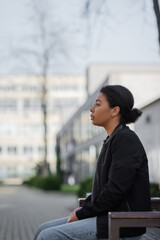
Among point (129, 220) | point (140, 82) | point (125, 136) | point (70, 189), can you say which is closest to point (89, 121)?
point (70, 189)

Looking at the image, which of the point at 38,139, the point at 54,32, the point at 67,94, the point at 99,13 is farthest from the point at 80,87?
the point at 99,13

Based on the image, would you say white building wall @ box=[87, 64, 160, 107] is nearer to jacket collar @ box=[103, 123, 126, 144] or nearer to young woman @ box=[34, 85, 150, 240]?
jacket collar @ box=[103, 123, 126, 144]

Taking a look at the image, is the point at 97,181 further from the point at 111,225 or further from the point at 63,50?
the point at 63,50

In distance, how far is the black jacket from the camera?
234cm

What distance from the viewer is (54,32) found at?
27.9 m

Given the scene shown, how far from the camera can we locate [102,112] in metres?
2.67

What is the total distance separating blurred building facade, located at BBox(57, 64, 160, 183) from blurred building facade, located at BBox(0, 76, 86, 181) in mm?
22330

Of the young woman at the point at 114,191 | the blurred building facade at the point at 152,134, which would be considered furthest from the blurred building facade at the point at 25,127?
the young woman at the point at 114,191

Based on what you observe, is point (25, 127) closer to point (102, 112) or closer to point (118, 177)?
point (102, 112)

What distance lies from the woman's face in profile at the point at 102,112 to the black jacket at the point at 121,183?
0.63 feet

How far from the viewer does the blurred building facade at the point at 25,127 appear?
7800cm

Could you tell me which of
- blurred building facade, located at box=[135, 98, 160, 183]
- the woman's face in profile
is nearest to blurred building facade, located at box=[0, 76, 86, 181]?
blurred building facade, located at box=[135, 98, 160, 183]

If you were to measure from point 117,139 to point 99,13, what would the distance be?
240 inches

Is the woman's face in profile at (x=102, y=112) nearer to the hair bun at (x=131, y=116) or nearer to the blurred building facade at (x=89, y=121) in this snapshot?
the hair bun at (x=131, y=116)
